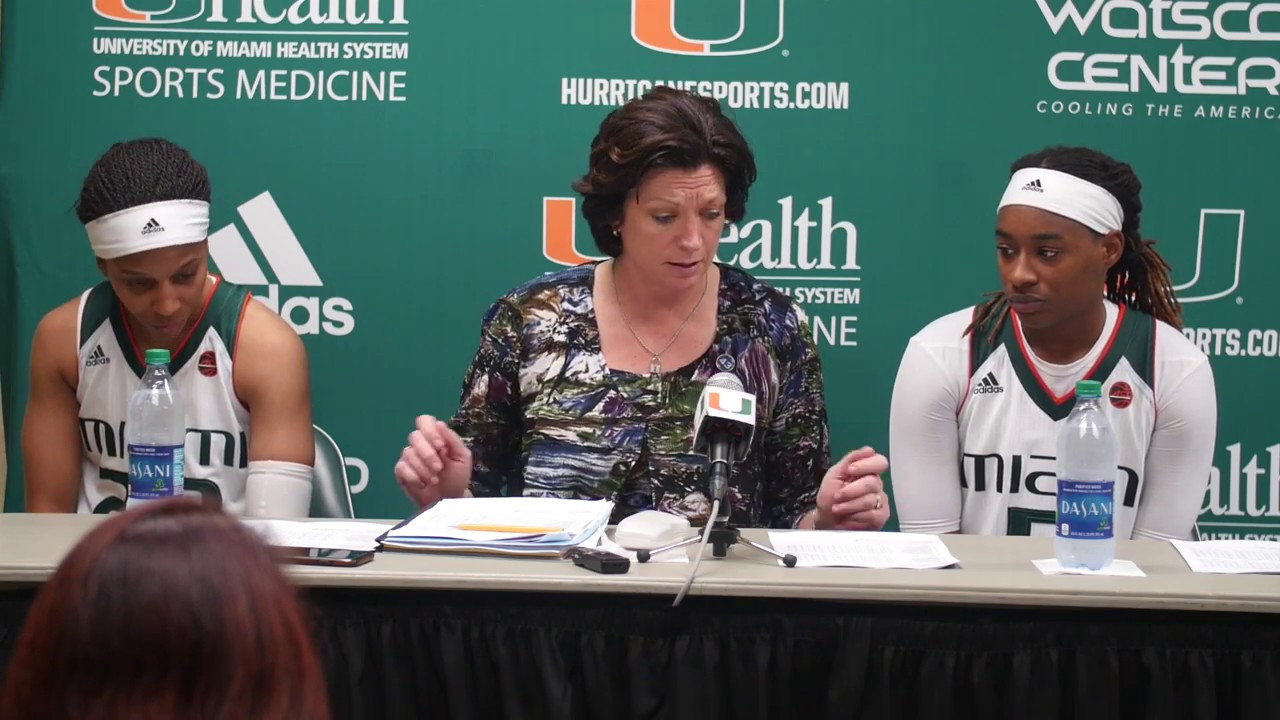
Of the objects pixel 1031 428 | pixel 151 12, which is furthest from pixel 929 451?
pixel 151 12

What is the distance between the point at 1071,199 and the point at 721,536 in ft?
3.92

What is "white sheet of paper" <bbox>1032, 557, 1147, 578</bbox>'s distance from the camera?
1.94 m

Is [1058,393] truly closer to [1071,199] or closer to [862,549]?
[1071,199]

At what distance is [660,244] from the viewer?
261 centimetres

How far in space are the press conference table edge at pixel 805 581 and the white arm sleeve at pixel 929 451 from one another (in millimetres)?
657

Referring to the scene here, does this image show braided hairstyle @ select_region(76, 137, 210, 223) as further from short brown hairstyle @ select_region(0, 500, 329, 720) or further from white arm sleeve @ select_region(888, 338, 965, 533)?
short brown hairstyle @ select_region(0, 500, 329, 720)

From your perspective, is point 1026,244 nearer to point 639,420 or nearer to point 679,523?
point 639,420

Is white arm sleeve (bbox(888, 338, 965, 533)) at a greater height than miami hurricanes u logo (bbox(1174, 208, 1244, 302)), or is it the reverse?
miami hurricanes u logo (bbox(1174, 208, 1244, 302))

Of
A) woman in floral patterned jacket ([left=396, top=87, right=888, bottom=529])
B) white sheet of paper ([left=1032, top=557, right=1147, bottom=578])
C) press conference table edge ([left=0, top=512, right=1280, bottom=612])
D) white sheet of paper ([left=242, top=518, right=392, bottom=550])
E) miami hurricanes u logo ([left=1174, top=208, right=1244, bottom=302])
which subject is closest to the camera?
press conference table edge ([left=0, top=512, right=1280, bottom=612])

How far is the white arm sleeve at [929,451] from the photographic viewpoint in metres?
2.68

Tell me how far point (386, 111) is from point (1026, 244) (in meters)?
1.67

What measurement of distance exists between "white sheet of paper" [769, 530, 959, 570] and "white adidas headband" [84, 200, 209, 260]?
55.8 inches

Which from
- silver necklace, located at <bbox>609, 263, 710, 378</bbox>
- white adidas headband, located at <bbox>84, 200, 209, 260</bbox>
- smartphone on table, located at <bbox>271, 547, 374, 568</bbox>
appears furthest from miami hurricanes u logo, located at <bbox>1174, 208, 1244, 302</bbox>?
white adidas headband, located at <bbox>84, 200, 209, 260</bbox>

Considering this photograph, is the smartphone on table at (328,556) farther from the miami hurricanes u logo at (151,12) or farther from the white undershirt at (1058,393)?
the miami hurricanes u logo at (151,12)
